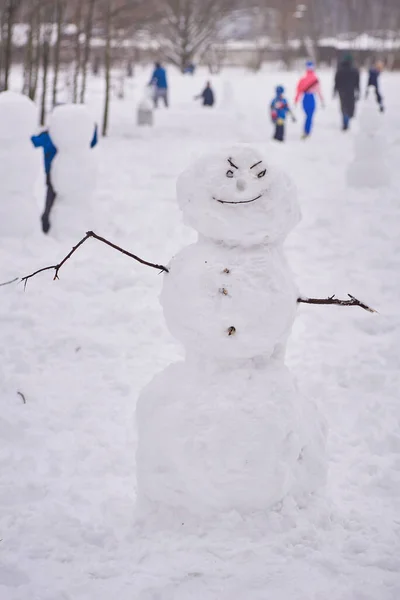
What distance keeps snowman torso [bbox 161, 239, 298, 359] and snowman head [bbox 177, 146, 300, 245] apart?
0.09 metres

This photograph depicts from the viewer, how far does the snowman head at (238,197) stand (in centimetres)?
308

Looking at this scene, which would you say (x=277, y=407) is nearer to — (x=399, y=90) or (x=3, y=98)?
(x=3, y=98)

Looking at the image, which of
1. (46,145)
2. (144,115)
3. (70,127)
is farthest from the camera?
(144,115)

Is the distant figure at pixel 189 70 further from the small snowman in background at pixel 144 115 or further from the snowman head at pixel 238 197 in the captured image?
the snowman head at pixel 238 197

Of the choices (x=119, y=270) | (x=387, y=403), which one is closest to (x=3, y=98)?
(x=119, y=270)

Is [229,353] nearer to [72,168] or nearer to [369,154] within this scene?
[72,168]

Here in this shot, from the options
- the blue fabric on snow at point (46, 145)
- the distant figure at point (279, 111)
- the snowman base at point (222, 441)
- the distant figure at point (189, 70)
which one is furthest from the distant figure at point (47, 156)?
the distant figure at point (189, 70)

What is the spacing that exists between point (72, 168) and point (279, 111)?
26.1ft

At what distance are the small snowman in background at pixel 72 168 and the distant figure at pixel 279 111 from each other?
287 inches

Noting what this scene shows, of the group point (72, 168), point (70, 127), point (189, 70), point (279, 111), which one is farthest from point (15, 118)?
point (189, 70)

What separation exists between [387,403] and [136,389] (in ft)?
5.76

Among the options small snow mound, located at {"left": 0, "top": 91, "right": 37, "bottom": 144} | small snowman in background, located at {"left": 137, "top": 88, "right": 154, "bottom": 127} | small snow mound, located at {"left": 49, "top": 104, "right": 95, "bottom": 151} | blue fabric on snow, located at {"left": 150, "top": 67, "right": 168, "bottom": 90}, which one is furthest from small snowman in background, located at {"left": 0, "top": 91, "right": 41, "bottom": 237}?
Result: blue fabric on snow, located at {"left": 150, "top": 67, "right": 168, "bottom": 90}

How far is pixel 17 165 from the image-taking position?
293 inches

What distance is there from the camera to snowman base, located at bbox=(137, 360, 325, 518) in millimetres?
3180
